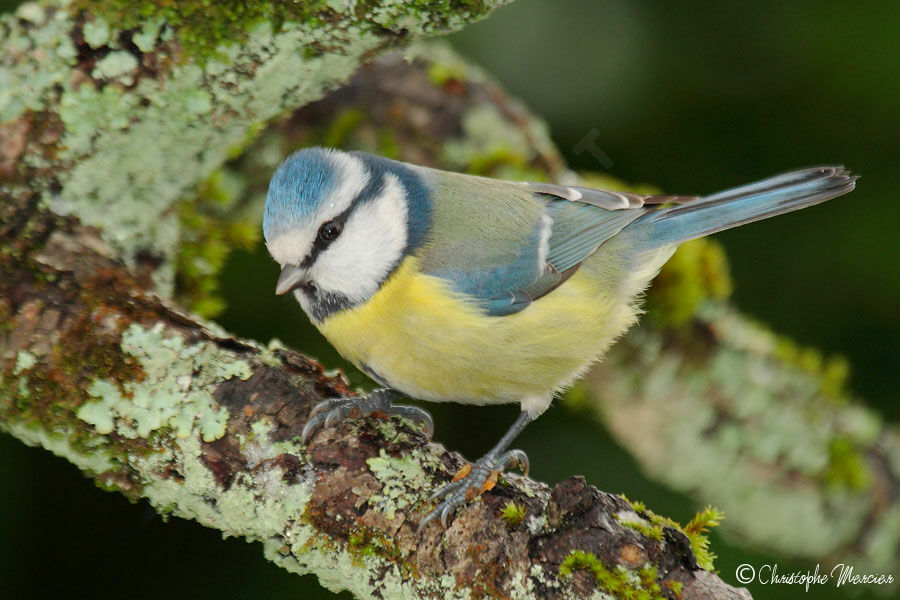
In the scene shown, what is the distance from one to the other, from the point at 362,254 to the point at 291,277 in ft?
0.54

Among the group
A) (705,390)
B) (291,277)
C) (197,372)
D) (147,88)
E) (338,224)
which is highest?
(147,88)

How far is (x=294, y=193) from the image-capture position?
1778 mm

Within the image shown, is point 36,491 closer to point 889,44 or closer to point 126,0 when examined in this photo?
point 126,0

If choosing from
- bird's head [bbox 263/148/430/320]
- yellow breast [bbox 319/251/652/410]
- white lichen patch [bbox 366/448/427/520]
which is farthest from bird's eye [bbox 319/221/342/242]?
white lichen patch [bbox 366/448/427/520]

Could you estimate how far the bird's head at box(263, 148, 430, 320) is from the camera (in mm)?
1782

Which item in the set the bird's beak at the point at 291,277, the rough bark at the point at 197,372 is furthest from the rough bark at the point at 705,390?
the bird's beak at the point at 291,277

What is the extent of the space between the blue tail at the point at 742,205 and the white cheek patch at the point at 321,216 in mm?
777

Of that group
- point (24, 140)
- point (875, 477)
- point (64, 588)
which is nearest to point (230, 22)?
point (24, 140)

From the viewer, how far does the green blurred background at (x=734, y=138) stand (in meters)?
2.87

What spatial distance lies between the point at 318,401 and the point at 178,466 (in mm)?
285

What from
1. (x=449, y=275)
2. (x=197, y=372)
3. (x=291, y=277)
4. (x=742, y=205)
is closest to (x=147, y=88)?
(x=291, y=277)

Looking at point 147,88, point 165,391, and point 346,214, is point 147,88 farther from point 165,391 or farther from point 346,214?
point 165,391

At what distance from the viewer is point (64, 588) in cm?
239

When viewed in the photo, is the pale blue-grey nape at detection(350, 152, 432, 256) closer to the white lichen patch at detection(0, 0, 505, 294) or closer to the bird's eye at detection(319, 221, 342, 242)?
the bird's eye at detection(319, 221, 342, 242)
